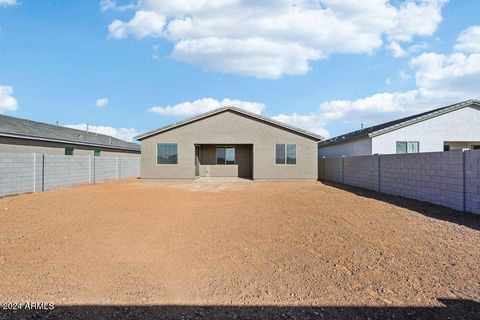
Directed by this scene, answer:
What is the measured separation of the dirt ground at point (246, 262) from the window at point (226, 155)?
45.0 ft

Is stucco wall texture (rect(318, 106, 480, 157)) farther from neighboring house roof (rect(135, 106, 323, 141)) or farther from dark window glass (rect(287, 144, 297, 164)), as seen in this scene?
dark window glass (rect(287, 144, 297, 164))

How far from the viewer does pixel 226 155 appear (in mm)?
21844

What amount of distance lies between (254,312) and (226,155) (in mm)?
18681

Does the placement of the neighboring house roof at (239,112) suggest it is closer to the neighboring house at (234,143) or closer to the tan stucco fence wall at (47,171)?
the neighboring house at (234,143)

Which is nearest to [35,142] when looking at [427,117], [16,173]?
[16,173]

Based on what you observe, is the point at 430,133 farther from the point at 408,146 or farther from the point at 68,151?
the point at 68,151

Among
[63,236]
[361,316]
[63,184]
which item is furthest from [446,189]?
[63,184]

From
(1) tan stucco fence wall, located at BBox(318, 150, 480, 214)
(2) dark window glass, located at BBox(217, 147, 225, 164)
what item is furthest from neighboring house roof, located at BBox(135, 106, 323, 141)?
(1) tan stucco fence wall, located at BBox(318, 150, 480, 214)

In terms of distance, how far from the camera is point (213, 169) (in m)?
22.0

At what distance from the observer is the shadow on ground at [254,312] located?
3201 millimetres

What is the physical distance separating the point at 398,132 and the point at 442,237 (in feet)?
43.8

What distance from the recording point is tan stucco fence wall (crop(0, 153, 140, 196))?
1228 centimetres

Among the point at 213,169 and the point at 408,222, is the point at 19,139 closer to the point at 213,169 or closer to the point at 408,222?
the point at 213,169

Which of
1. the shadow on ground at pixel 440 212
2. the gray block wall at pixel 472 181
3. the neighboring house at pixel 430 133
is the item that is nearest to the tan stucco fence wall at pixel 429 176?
the gray block wall at pixel 472 181
